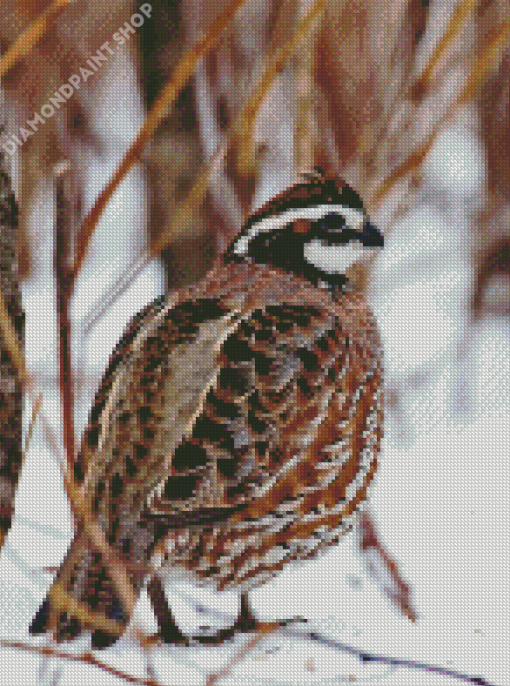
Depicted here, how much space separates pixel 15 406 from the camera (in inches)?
48.2

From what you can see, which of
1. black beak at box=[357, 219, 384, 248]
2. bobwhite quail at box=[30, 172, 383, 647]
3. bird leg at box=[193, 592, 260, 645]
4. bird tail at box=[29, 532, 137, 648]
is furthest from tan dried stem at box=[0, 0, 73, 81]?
Result: bird leg at box=[193, 592, 260, 645]

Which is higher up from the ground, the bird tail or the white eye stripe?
the white eye stripe

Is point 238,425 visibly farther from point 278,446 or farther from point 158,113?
point 158,113

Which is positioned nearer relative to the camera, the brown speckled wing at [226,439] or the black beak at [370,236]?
the brown speckled wing at [226,439]

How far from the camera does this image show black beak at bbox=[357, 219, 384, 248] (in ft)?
4.09

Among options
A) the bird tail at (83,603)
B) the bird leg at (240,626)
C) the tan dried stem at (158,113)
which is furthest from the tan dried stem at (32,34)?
the bird leg at (240,626)

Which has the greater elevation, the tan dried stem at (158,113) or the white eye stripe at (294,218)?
the tan dried stem at (158,113)

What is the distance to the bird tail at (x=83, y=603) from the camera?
1147mm

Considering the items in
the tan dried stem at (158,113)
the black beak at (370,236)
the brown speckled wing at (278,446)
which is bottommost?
the brown speckled wing at (278,446)

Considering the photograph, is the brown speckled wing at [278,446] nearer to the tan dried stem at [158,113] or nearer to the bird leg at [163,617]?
the bird leg at [163,617]

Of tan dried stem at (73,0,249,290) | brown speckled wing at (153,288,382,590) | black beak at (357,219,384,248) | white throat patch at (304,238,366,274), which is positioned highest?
tan dried stem at (73,0,249,290)

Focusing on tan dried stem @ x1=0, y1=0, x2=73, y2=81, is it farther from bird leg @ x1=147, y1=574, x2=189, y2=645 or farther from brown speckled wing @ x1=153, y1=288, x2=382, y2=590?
bird leg @ x1=147, y1=574, x2=189, y2=645

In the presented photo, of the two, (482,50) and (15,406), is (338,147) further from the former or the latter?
(15,406)

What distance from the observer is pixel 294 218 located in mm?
1243
